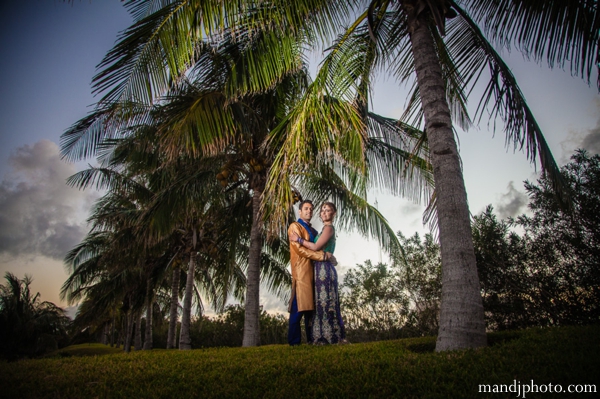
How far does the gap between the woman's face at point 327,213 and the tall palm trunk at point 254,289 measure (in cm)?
219

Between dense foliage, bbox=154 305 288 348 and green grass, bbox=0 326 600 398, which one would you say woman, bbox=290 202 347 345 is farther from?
dense foliage, bbox=154 305 288 348

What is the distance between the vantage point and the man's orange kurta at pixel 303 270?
518cm

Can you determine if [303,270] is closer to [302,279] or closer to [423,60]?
[302,279]

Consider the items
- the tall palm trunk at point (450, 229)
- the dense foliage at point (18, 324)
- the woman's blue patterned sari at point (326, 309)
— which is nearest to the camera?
the tall palm trunk at point (450, 229)

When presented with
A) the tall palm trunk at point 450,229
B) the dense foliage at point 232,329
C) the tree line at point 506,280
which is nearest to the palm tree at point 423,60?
the tall palm trunk at point 450,229

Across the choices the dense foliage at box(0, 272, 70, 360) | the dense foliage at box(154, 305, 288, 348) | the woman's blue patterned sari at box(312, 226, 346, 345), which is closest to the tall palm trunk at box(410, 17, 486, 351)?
the woman's blue patterned sari at box(312, 226, 346, 345)

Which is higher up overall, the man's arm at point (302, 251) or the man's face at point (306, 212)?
the man's face at point (306, 212)

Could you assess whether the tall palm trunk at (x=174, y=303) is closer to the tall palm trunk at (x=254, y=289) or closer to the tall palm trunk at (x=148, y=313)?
the tall palm trunk at (x=148, y=313)

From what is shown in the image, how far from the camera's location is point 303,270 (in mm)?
5352

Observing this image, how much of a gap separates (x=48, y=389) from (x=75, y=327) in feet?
49.8

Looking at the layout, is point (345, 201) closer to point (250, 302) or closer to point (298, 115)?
point (250, 302)

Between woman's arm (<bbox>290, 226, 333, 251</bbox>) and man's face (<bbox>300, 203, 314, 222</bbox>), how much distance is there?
0.38m

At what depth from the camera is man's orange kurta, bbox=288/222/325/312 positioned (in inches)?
204

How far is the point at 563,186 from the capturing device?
4.94m
